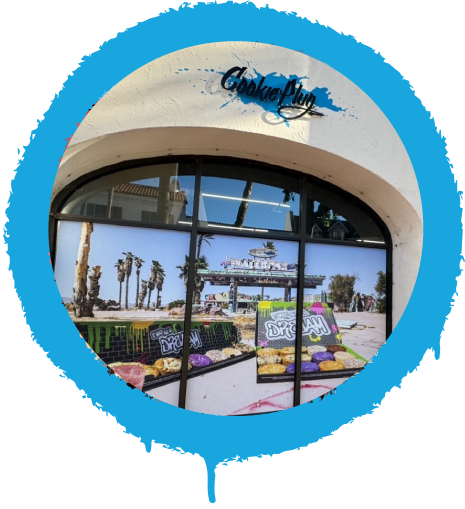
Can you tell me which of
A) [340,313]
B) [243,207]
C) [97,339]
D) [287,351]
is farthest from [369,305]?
[97,339]

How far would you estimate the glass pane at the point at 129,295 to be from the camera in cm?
321

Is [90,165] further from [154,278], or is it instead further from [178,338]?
[178,338]

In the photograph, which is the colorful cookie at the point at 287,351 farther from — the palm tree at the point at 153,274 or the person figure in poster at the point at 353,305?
the palm tree at the point at 153,274

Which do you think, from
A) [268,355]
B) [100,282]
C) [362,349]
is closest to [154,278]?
[100,282]

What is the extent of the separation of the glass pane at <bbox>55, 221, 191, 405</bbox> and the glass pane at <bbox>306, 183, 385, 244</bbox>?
5.33 feet

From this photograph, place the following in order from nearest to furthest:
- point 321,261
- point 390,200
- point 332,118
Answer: point 332,118, point 390,200, point 321,261

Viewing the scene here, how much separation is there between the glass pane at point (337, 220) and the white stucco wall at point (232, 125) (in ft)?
1.45

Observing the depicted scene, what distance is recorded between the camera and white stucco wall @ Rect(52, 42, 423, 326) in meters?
2.77

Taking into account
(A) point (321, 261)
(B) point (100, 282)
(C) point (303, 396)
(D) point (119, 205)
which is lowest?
(C) point (303, 396)

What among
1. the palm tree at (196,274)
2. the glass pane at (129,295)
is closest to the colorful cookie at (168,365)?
the glass pane at (129,295)

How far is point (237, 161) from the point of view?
371 centimetres

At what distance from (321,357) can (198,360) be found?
1.52 m

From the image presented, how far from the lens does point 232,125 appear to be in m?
3.06

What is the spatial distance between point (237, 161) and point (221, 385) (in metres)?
2.56
